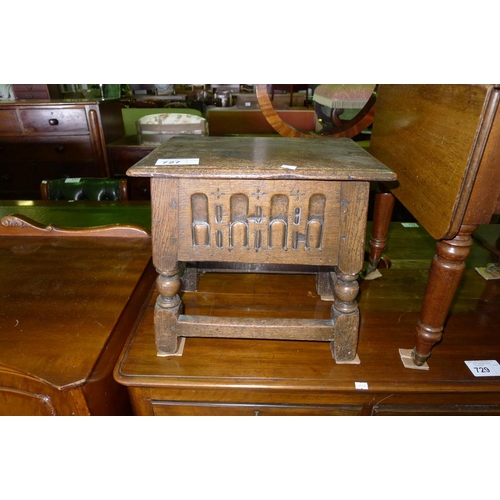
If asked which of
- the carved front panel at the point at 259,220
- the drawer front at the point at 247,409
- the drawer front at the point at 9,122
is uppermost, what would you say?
the carved front panel at the point at 259,220

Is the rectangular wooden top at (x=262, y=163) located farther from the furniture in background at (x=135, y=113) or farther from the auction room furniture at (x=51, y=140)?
the furniture in background at (x=135, y=113)

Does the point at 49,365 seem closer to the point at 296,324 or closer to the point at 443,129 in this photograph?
the point at 296,324

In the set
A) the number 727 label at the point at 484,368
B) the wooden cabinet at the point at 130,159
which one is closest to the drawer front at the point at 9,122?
the wooden cabinet at the point at 130,159

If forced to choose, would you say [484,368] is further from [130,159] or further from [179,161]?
[130,159]

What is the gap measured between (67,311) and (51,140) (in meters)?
2.06

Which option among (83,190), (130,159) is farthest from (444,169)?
(130,159)

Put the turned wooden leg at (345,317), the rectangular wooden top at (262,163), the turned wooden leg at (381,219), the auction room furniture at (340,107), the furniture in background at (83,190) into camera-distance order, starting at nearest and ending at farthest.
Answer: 1. the rectangular wooden top at (262,163)
2. the turned wooden leg at (345,317)
3. the turned wooden leg at (381,219)
4. the auction room furniture at (340,107)
5. the furniture in background at (83,190)

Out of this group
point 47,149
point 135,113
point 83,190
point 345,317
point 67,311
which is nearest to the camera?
point 345,317

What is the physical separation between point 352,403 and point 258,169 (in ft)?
1.94

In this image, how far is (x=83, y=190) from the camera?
193 centimetres

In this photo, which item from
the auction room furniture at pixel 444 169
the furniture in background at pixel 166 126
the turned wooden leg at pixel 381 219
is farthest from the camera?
the furniture in background at pixel 166 126

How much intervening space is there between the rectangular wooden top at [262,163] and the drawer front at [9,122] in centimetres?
222

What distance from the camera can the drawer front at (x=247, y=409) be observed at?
35.4 inches

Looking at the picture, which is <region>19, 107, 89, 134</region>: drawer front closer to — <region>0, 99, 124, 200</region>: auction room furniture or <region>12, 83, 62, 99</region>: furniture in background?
<region>0, 99, 124, 200</region>: auction room furniture
